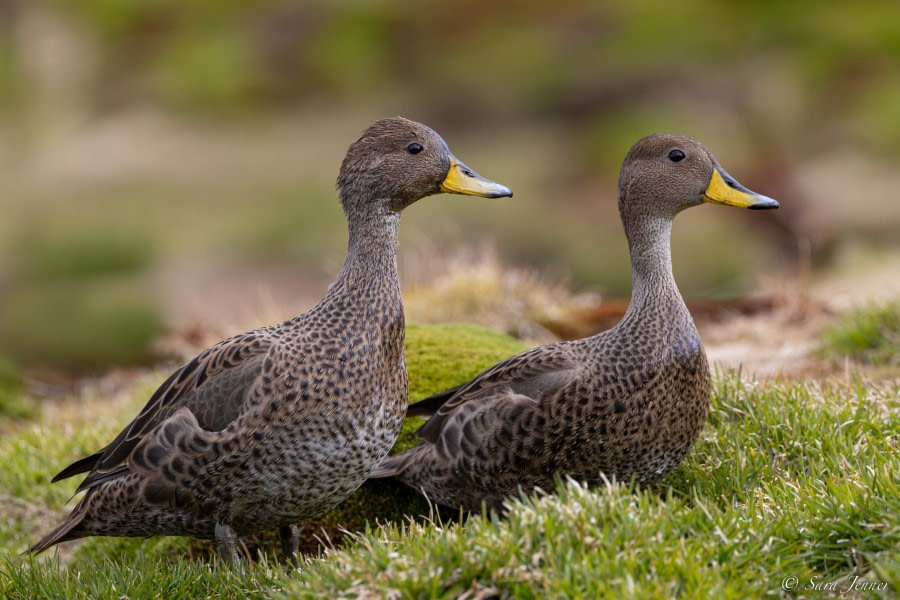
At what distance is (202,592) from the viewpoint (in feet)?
12.5

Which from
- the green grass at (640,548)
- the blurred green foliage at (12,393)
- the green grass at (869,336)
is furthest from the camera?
the blurred green foliage at (12,393)

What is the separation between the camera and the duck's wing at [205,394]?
4.04 metres

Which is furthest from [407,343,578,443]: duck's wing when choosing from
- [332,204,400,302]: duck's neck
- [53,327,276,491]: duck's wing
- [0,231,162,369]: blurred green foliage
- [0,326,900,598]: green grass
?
[0,231,162,369]: blurred green foliage

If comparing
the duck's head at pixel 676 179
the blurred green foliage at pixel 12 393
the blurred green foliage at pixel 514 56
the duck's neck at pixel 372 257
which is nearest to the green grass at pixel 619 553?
the duck's neck at pixel 372 257

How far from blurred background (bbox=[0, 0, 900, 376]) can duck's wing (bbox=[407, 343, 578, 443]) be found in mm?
6357

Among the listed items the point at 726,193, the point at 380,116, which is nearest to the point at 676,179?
the point at 726,193

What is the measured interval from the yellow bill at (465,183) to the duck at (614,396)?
64cm

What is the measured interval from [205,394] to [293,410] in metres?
0.39

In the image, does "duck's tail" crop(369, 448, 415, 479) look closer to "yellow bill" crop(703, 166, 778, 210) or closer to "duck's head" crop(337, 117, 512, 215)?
"duck's head" crop(337, 117, 512, 215)

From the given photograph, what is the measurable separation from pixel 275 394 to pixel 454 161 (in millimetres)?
1152

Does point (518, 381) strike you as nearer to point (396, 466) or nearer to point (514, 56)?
point (396, 466)

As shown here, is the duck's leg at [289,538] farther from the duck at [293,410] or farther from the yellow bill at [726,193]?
the yellow bill at [726,193]

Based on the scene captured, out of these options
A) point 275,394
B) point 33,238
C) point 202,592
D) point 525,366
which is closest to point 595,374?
point 525,366

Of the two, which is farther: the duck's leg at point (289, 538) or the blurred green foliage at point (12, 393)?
the blurred green foliage at point (12, 393)
